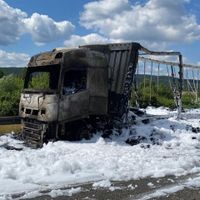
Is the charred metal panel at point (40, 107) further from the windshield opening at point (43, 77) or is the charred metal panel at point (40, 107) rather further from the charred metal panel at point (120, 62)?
the charred metal panel at point (120, 62)

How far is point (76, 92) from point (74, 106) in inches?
16.3

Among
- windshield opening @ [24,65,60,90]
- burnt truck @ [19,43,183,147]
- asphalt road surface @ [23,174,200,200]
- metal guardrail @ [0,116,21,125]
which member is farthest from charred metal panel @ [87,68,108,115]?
asphalt road surface @ [23,174,200,200]

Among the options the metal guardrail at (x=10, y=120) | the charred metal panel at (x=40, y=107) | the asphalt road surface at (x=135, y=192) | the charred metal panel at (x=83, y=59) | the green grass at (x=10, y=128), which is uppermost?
the charred metal panel at (x=83, y=59)

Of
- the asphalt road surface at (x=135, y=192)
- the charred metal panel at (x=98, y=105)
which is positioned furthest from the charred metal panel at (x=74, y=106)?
the asphalt road surface at (x=135, y=192)

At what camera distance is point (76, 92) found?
544 inches

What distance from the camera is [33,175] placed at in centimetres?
938

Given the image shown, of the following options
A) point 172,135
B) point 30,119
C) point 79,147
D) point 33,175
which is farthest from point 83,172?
point 172,135

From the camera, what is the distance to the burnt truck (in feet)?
44.2

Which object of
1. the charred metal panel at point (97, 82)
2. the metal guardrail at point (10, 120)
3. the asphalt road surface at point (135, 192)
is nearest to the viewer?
the asphalt road surface at point (135, 192)

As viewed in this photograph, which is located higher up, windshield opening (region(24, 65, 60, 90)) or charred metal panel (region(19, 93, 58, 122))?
windshield opening (region(24, 65, 60, 90))

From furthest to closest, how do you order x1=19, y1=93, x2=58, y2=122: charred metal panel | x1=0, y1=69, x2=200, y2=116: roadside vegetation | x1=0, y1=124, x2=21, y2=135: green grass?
x1=0, y1=69, x2=200, y2=116: roadside vegetation, x1=0, y1=124, x2=21, y2=135: green grass, x1=19, y1=93, x2=58, y2=122: charred metal panel

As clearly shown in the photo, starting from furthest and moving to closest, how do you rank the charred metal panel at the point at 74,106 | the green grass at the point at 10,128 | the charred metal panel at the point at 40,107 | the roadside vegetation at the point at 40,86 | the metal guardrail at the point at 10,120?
the roadside vegetation at the point at 40,86
the green grass at the point at 10,128
the metal guardrail at the point at 10,120
the charred metal panel at the point at 74,106
the charred metal panel at the point at 40,107

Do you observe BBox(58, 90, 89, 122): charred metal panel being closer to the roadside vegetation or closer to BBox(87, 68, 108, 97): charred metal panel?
BBox(87, 68, 108, 97): charred metal panel

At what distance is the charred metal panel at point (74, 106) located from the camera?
44.2 ft
